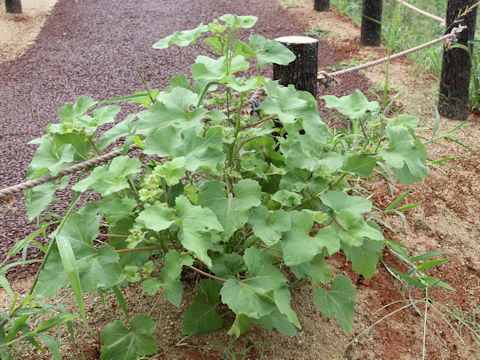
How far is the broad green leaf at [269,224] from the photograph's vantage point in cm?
120

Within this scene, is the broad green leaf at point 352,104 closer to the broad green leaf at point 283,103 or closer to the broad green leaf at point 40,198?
the broad green leaf at point 283,103

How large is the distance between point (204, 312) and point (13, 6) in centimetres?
553

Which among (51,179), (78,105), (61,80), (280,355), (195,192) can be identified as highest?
(78,105)

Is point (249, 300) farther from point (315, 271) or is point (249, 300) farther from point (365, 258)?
point (365, 258)

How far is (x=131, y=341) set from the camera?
50.4 inches

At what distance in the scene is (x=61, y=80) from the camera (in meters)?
3.85

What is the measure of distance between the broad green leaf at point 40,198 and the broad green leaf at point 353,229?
83 centimetres


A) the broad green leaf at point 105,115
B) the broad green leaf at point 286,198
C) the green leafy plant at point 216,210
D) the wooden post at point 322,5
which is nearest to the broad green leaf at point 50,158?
the green leafy plant at point 216,210

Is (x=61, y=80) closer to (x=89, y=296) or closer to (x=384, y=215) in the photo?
(x=89, y=296)

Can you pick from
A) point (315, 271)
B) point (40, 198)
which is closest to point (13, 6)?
point (40, 198)

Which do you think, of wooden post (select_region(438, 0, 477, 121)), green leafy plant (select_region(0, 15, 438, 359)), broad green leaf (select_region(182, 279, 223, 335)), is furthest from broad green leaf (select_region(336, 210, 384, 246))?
wooden post (select_region(438, 0, 477, 121))

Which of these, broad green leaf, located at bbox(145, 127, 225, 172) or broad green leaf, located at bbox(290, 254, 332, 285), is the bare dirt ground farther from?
broad green leaf, located at bbox(145, 127, 225, 172)

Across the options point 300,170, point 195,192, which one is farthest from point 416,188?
point 195,192

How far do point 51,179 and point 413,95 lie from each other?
2.93 meters
